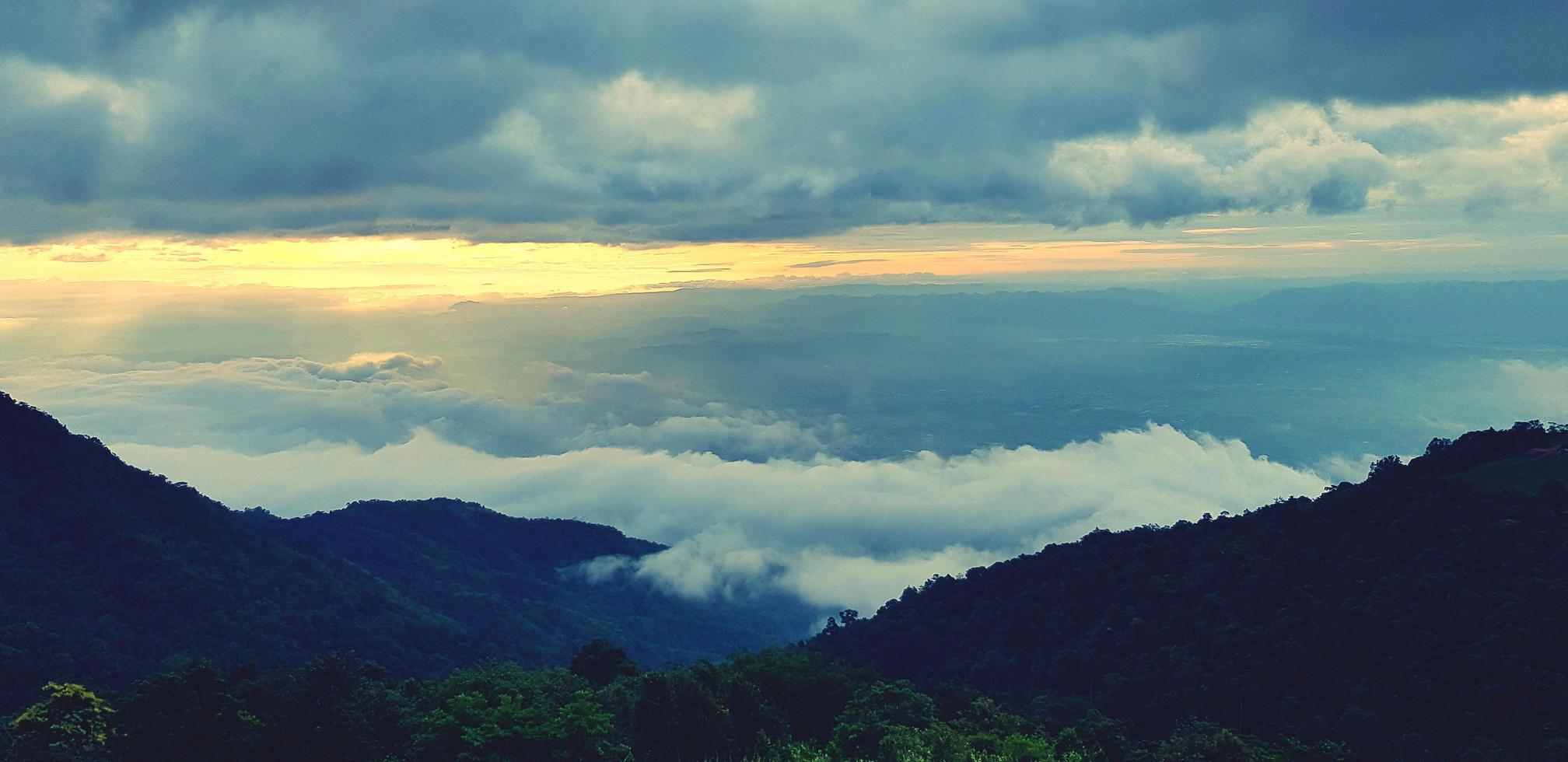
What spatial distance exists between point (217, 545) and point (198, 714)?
6158 cm

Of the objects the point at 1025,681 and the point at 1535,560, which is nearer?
the point at 1535,560

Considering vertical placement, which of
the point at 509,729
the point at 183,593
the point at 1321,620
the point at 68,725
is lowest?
the point at 183,593

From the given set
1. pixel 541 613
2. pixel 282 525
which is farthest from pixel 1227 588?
pixel 282 525

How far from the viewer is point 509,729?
110 ft

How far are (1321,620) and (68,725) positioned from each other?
169ft

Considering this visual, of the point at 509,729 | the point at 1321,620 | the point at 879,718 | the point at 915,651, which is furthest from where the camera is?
the point at 915,651

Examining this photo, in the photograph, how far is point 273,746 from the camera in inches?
1321

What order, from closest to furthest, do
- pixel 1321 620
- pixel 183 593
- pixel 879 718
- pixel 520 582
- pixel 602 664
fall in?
pixel 879 718 < pixel 1321 620 < pixel 602 664 < pixel 183 593 < pixel 520 582

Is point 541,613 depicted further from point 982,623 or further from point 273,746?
point 273,746

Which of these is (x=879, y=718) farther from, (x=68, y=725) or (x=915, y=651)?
(x=915, y=651)

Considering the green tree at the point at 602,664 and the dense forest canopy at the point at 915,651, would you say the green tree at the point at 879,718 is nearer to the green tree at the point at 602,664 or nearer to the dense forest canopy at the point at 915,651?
the dense forest canopy at the point at 915,651

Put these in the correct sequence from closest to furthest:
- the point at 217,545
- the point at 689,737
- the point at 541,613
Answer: the point at 689,737, the point at 217,545, the point at 541,613

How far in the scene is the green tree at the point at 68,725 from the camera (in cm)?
3231

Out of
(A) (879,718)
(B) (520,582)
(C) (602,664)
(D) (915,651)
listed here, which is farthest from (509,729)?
(B) (520,582)
